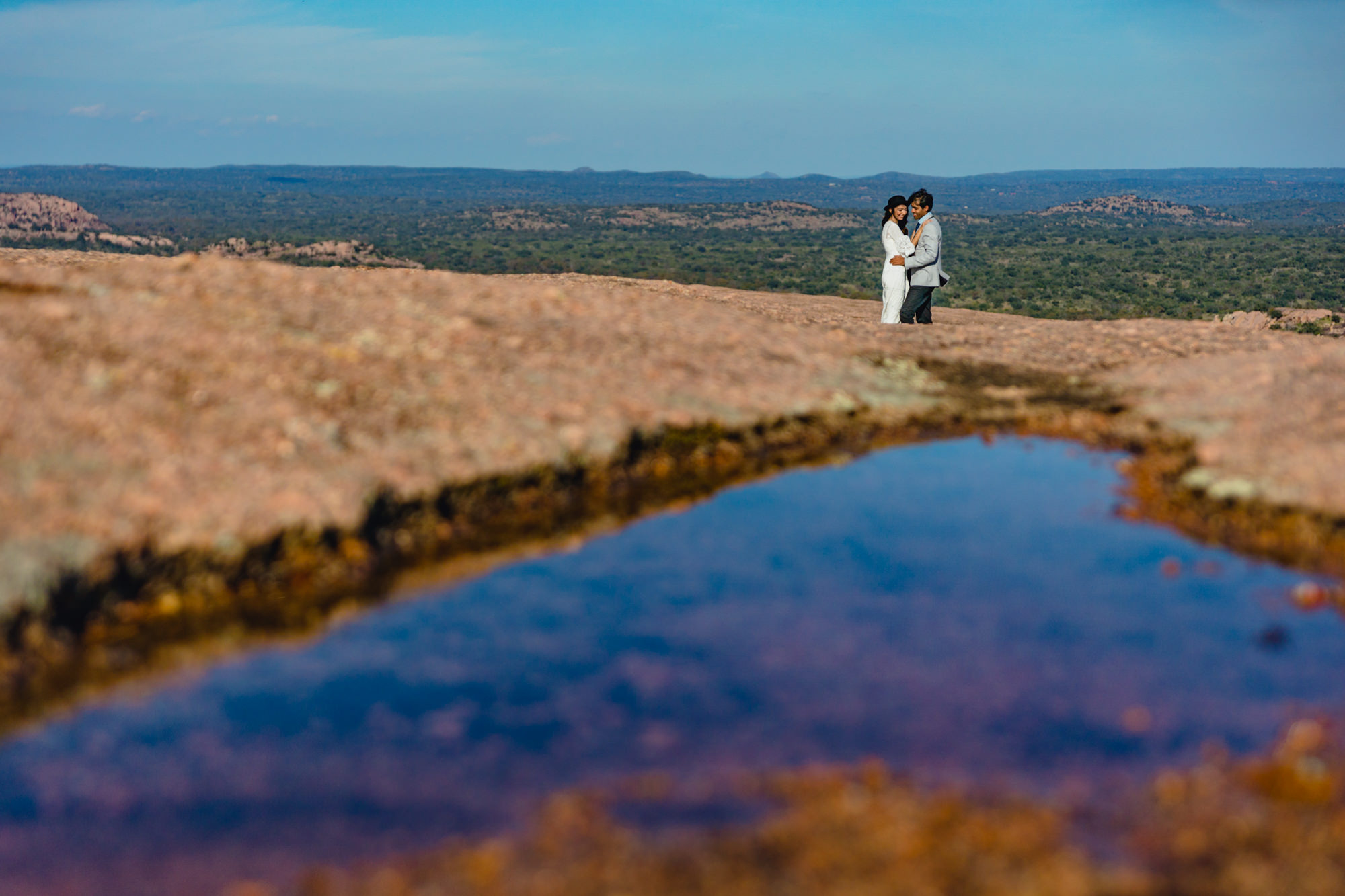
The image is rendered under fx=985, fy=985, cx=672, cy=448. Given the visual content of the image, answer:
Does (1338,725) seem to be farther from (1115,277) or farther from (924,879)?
(1115,277)

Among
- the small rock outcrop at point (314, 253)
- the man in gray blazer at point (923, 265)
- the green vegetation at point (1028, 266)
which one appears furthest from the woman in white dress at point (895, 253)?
the small rock outcrop at point (314, 253)

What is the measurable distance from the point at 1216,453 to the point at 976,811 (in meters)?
6.96

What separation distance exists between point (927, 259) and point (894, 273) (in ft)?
2.41

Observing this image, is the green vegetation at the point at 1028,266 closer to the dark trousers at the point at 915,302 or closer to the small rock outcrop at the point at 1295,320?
the small rock outcrop at the point at 1295,320

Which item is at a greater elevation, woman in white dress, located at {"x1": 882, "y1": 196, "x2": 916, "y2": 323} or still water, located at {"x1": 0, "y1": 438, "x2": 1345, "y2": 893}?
woman in white dress, located at {"x1": 882, "y1": 196, "x2": 916, "y2": 323}

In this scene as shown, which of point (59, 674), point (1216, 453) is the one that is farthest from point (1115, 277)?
point (59, 674)

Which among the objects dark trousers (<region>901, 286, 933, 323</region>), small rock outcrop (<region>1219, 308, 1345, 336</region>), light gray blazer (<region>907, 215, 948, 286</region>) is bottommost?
small rock outcrop (<region>1219, 308, 1345, 336</region>)

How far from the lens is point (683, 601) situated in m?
7.29

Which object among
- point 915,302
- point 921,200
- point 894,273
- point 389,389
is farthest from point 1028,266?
point 389,389

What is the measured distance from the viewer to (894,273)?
1938cm

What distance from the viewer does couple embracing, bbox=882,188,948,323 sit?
731 inches

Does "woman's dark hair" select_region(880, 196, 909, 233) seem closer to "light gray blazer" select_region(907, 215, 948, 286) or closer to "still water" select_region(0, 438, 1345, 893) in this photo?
"light gray blazer" select_region(907, 215, 948, 286)

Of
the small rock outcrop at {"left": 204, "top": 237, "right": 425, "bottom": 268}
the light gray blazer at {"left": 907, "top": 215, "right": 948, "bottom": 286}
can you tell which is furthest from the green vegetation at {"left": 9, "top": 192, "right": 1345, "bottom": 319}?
the light gray blazer at {"left": 907, "top": 215, "right": 948, "bottom": 286}

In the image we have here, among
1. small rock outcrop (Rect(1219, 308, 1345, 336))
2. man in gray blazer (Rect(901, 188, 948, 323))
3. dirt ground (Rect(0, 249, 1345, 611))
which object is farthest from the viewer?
small rock outcrop (Rect(1219, 308, 1345, 336))
